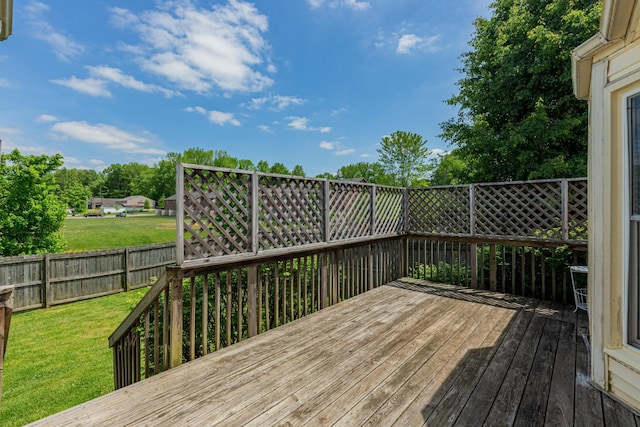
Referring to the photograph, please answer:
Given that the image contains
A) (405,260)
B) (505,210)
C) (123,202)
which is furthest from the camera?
(123,202)

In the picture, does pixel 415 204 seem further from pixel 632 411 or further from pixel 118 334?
pixel 118 334

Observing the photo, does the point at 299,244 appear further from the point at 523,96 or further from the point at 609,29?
the point at 523,96

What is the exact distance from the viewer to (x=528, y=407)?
193cm

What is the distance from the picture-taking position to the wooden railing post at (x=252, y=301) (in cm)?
322

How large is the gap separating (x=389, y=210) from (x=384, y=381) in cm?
356

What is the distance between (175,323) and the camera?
102 inches

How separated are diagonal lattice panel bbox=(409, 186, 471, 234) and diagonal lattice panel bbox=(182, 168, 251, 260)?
12.5 ft

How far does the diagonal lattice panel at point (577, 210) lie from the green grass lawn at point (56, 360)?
5970mm

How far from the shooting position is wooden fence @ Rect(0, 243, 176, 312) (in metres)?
6.85

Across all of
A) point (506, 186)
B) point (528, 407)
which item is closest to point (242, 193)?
point (528, 407)

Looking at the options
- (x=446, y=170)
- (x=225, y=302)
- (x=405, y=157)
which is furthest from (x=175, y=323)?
(x=446, y=170)

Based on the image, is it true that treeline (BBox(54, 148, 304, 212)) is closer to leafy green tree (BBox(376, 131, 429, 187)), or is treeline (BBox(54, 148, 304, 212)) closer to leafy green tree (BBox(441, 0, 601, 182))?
leafy green tree (BBox(376, 131, 429, 187))

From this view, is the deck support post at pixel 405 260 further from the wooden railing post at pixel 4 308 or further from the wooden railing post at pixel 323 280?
the wooden railing post at pixel 4 308

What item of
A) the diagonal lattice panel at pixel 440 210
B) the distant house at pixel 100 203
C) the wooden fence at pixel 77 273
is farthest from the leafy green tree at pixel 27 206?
the distant house at pixel 100 203
